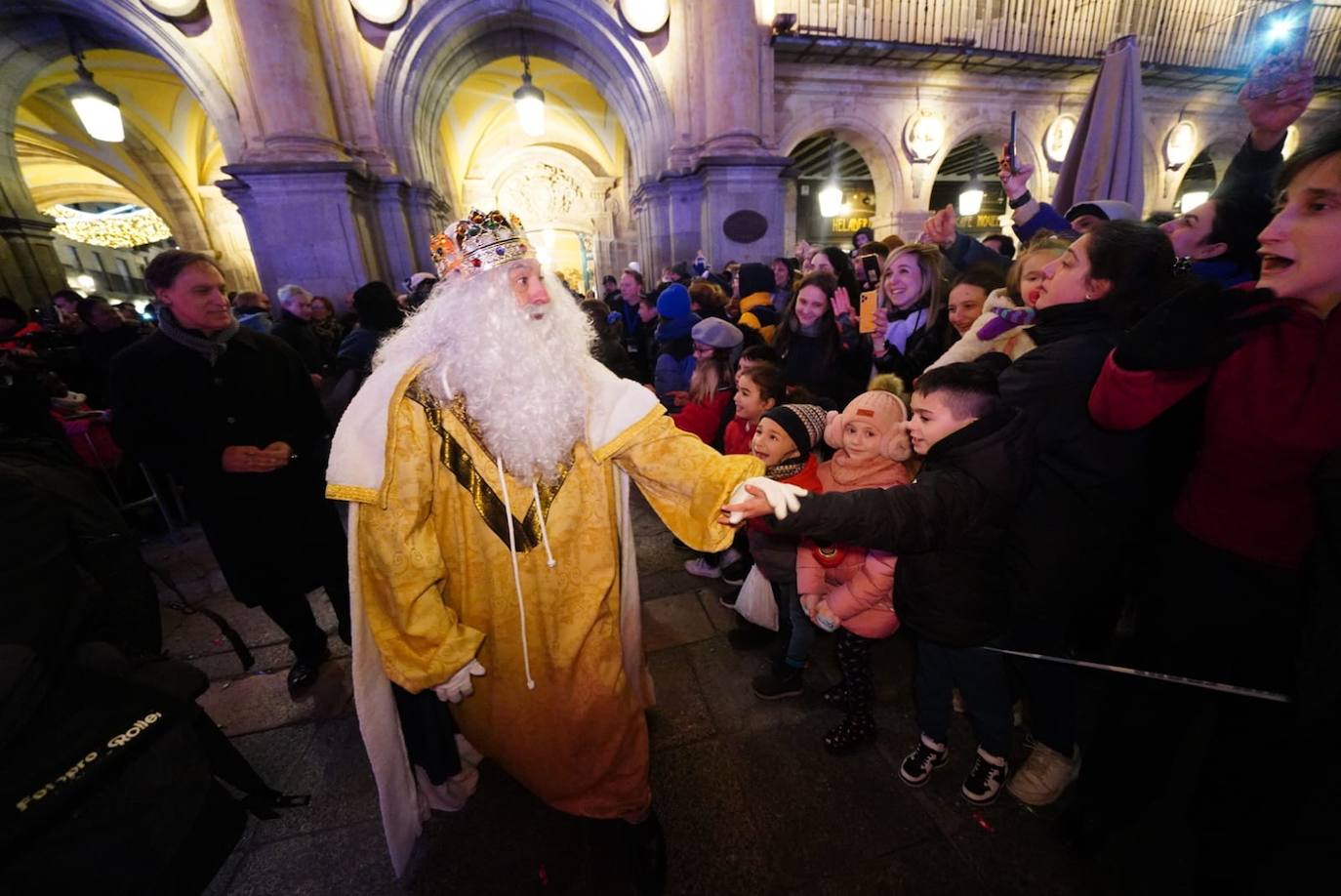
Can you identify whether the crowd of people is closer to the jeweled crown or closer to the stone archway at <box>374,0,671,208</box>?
the jeweled crown

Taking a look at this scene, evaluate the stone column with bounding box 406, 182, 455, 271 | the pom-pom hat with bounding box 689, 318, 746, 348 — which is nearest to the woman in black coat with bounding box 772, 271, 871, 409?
the pom-pom hat with bounding box 689, 318, 746, 348

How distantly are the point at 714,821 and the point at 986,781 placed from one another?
43.2 inches

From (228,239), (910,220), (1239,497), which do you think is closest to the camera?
(1239,497)

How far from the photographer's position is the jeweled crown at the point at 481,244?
5.91ft

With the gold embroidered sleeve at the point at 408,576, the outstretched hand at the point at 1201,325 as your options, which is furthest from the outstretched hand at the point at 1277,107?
the gold embroidered sleeve at the point at 408,576

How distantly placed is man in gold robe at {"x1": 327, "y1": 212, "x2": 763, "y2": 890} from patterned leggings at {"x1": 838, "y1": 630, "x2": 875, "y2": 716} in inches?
39.0

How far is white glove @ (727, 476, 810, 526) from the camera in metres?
1.38

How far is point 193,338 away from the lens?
241 centimetres

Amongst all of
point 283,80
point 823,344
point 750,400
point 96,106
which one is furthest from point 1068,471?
point 96,106

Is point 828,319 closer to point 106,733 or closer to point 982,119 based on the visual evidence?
point 106,733

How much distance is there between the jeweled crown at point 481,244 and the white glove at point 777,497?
4.01ft

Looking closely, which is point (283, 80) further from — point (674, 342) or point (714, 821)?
point (714, 821)

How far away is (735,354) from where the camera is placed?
12.6 feet

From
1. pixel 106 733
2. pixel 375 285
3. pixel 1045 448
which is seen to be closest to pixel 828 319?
pixel 1045 448
